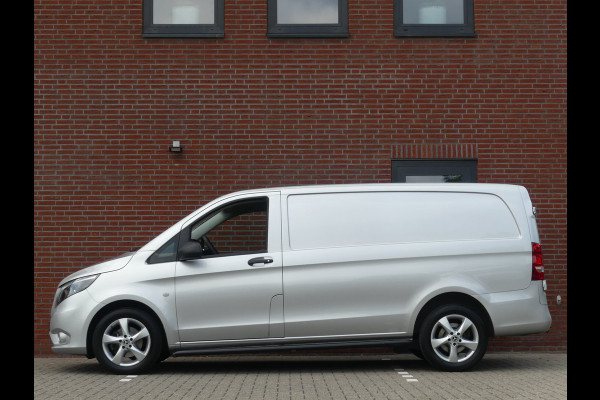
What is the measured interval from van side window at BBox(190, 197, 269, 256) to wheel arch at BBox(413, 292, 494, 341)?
1.90 metres

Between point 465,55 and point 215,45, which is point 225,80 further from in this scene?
→ point 465,55

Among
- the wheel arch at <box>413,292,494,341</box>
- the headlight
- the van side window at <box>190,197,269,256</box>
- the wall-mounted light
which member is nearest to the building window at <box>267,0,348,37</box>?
the wall-mounted light

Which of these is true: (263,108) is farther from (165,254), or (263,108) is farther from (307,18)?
Answer: (165,254)

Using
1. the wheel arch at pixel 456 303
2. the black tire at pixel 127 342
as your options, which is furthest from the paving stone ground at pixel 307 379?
the wheel arch at pixel 456 303

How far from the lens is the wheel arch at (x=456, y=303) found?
34.4 feet

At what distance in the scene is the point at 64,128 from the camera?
43.1ft

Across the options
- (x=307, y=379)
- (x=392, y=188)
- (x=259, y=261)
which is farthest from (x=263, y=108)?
(x=307, y=379)

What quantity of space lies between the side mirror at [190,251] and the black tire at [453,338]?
2605mm

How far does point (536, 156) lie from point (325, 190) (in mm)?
3858

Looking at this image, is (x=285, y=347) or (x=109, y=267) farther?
(x=109, y=267)

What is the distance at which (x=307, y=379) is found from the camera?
9.73 meters

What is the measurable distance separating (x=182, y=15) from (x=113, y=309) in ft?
15.7

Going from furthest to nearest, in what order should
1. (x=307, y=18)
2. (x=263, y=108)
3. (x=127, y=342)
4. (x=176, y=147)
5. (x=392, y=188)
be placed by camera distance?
(x=307, y=18)
(x=263, y=108)
(x=176, y=147)
(x=392, y=188)
(x=127, y=342)
